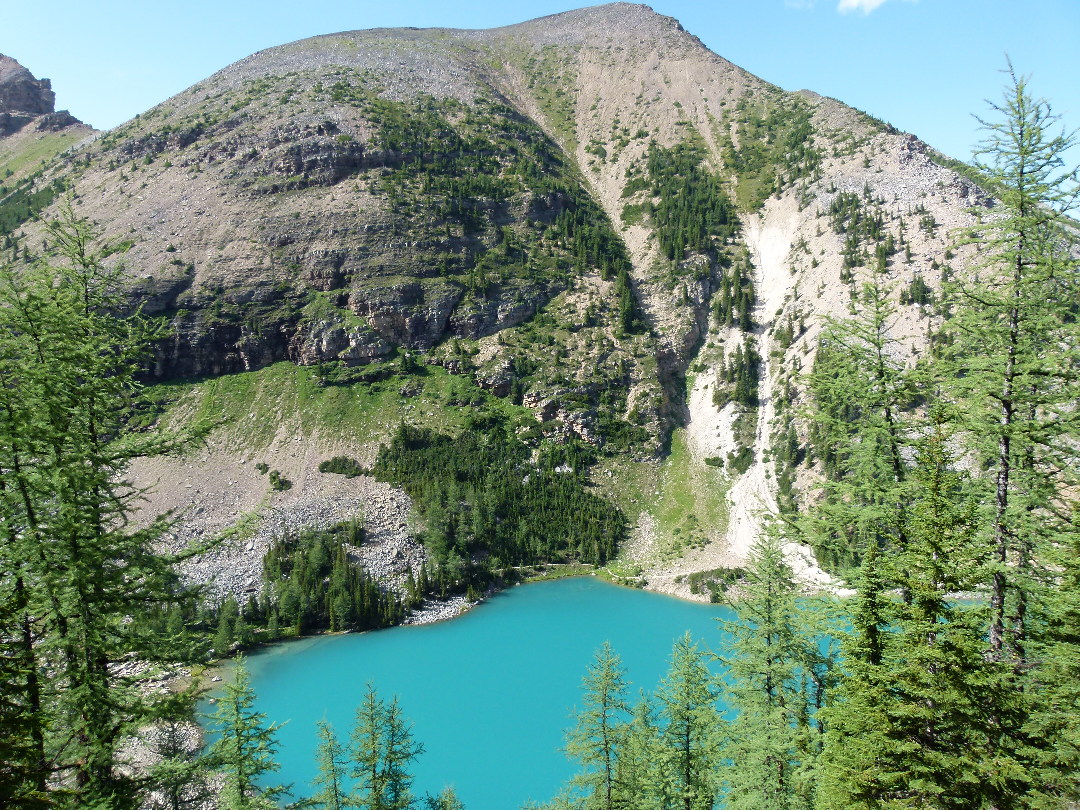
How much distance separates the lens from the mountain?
230 ft

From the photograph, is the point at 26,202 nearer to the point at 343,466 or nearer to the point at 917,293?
the point at 343,466

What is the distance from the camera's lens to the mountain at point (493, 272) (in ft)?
230

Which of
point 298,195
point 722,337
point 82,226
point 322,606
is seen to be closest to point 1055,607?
point 82,226

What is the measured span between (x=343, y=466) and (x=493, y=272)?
42.8 meters

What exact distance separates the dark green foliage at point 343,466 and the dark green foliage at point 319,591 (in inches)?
454

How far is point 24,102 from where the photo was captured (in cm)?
17912

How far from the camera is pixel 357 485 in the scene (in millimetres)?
69375

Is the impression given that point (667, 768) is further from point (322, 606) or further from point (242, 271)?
point (242, 271)

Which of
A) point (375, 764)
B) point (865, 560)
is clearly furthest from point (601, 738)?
point (865, 560)

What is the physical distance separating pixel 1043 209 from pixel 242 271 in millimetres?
102272

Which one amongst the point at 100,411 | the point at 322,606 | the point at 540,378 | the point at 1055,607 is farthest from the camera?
the point at 540,378

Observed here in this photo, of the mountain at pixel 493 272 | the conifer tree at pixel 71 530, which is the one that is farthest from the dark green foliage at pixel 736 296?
the conifer tree at pixel 71 530

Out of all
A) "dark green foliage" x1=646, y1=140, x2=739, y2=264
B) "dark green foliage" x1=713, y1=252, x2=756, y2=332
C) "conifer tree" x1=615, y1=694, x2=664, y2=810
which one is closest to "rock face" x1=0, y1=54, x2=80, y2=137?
"dark green foliage" x1=646, y1=140, x2=739, y2=264

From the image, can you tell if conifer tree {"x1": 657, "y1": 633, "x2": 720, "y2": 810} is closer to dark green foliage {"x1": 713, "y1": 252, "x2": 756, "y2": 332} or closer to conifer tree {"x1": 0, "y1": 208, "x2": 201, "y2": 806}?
conifer tree {"x1": 0, "y1": 208, "x2": 201, "y2": 806}
